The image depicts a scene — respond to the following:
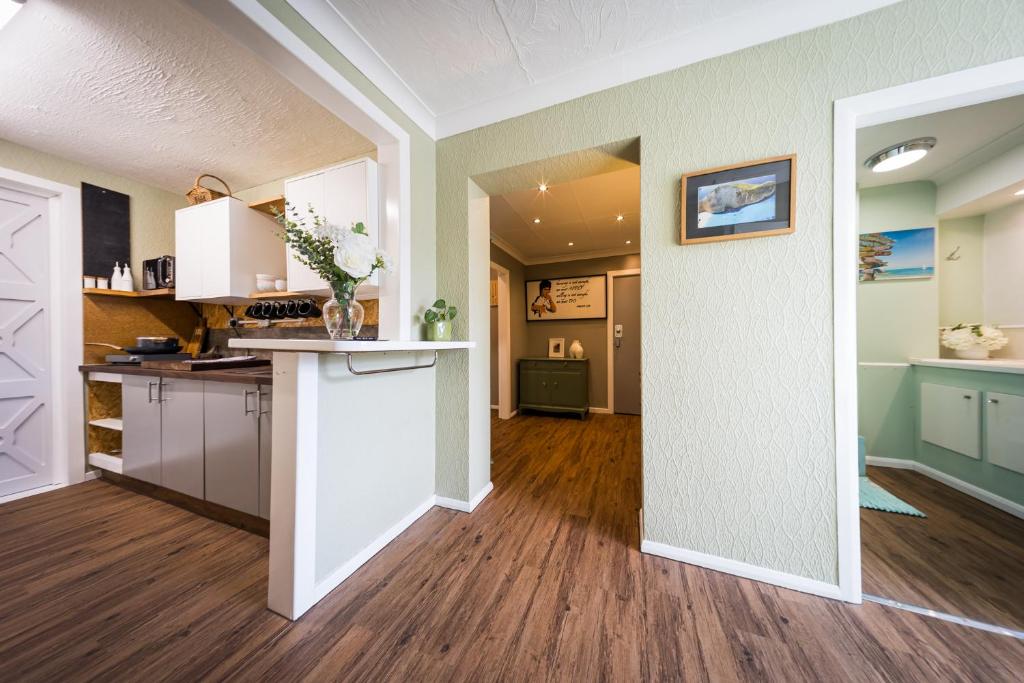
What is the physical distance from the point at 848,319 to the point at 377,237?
220 centimetres

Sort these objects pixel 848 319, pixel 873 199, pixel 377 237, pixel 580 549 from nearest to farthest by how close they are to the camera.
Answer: pixel 848 319
pixel 580 549
pixel 377 237
pixel 873 199

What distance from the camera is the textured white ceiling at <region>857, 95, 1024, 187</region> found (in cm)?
161

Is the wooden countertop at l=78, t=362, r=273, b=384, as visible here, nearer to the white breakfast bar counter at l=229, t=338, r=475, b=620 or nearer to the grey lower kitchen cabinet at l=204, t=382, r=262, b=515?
the grey lower kitchen cabinet at l=204, t=382, r=262, b=515

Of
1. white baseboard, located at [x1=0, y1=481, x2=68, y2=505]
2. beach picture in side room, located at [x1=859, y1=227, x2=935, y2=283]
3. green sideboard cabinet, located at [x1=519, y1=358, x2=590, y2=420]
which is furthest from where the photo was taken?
green sideboard cabinet, located at [x1=519, y1=358, x2=590, y2=420]

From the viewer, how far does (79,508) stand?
74.4 inches

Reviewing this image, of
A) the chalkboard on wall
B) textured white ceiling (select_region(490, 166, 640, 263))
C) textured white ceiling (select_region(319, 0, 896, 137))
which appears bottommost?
the chalkboard on wall

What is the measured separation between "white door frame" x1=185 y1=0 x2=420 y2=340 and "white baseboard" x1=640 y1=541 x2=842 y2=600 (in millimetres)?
1636

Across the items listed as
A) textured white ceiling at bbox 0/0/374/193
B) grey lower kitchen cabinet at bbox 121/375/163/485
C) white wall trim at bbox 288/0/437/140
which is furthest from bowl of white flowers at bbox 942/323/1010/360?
grey lower kitchen cabinet at bbox 121/375/163/485

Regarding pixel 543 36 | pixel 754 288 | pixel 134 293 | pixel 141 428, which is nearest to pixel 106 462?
pixel 141 428

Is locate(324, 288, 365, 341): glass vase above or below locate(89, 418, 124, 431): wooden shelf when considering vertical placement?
above

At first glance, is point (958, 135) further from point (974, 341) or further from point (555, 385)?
point (555, 385)

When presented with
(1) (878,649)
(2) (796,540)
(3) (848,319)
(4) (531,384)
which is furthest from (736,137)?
(4) (531,384)

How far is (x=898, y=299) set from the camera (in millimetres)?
2416

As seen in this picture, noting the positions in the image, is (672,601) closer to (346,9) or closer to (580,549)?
(580,549)
